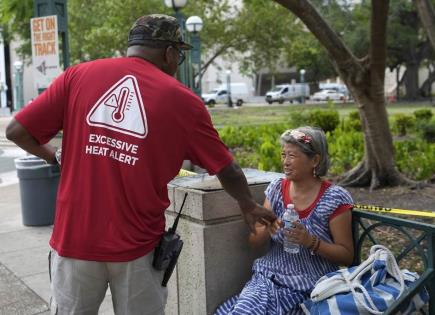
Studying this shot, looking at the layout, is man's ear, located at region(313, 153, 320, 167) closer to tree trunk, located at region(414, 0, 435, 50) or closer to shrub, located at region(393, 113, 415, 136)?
tree trunk, located at region(414, 0, 435, 50)

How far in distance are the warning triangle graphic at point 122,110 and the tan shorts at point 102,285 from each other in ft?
1.78

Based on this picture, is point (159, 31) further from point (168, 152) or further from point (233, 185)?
point (233, 185)

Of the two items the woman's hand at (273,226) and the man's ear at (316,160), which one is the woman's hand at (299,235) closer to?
the woman's hand at (273,226)

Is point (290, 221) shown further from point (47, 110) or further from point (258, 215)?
point (47, 110)

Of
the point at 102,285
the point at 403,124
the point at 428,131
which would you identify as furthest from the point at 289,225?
the point at 403,124

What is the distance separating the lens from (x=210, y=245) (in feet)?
10.3

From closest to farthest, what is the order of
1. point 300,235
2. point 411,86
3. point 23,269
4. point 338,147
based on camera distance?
point 300,235
point 23,269
point 338,147
point 411,86

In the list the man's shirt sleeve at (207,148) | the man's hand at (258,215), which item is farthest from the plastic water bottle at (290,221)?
the man's shirt sleeve at (207,148)

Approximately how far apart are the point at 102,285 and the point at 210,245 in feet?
2.93

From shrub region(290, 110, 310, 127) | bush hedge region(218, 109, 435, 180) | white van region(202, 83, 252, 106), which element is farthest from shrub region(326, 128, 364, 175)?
white van region(202, 83, 252, 106)

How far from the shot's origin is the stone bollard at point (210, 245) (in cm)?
311

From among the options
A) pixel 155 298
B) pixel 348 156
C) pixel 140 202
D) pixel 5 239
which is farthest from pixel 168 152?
pixel 348 156

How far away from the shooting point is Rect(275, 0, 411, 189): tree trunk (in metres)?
7.71

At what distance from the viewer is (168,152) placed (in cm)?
227
